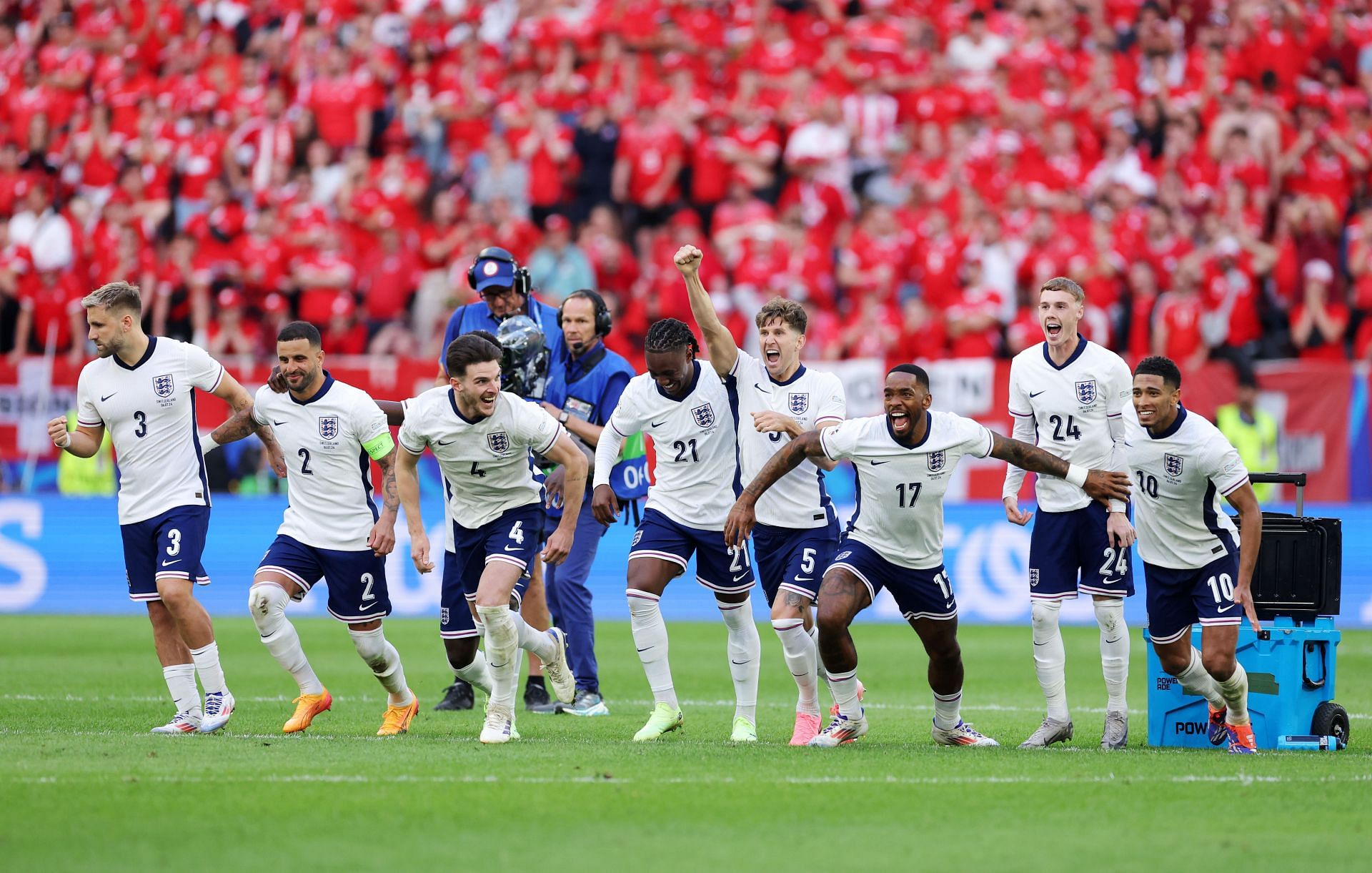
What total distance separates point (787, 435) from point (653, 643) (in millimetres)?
1453

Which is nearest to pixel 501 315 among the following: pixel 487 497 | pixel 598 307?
pixel 598 307

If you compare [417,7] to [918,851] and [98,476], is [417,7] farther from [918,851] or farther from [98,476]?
[918,851]

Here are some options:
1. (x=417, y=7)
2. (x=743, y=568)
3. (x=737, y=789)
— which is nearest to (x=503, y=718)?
(x=743, y=568)

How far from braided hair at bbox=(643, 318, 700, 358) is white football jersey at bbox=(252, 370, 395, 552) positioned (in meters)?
1.69

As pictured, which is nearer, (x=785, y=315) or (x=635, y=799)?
(x=635, y=799)

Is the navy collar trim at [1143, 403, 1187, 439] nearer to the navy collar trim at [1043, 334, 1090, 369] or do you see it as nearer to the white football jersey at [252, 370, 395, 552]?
the navy collar trim at [1043, 334, 1090, 369]

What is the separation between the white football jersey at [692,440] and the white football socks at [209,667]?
2.49m

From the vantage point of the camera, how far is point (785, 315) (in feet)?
32.5

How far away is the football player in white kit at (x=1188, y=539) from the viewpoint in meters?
9.40

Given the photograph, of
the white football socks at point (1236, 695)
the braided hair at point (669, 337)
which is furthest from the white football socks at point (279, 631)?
the white football socks at point (1236, 695)

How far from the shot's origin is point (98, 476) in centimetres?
2042

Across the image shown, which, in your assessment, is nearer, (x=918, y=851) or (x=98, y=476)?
(x=918, y=851)

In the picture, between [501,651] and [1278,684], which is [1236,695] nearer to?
[1278,684]

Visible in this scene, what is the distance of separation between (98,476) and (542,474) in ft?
35.1
